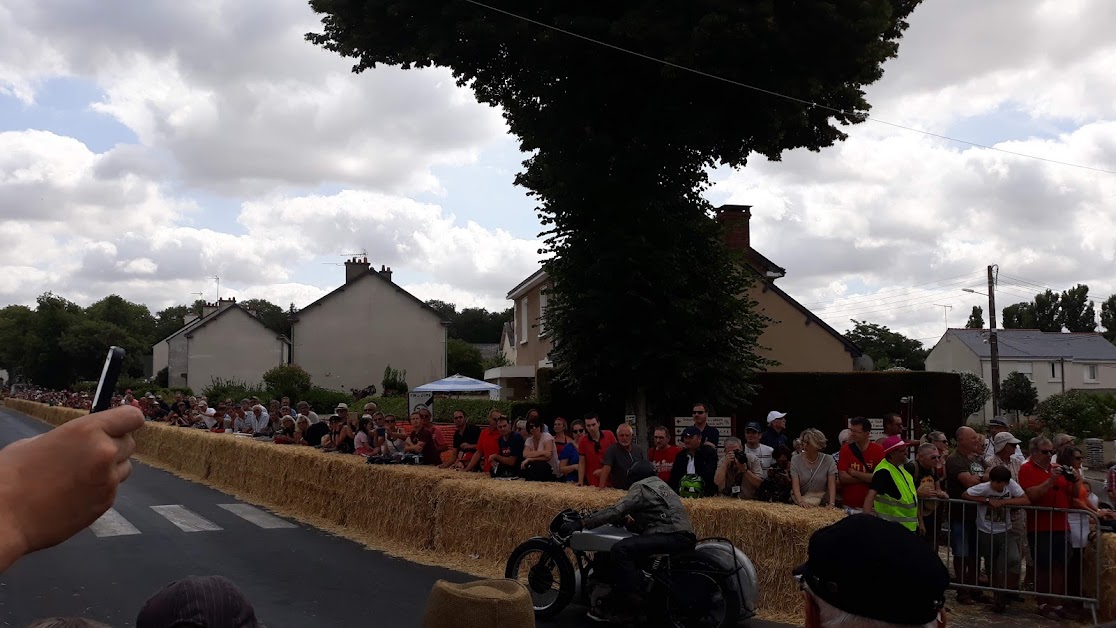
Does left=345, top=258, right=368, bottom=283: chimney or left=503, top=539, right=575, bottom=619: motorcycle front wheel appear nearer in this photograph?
left=503, top=539, right=575, bottom=619: motorcycle front wheel

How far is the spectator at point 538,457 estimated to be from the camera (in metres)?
13.2

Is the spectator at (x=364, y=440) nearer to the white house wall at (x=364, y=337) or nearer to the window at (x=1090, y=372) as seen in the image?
the white house wall at (x=364, y=337)

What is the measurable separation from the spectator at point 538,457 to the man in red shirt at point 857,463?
4322mm

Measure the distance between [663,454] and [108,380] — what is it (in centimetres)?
1039

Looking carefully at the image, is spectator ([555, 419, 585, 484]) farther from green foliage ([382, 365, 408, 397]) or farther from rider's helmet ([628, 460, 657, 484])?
green foliage ([382, 365, 408, 397])

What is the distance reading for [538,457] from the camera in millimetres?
13320

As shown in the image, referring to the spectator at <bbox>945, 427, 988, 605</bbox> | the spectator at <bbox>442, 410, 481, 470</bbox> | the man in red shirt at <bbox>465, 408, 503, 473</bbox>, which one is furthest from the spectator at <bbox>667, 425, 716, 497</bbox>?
the spectator at <bbox>442, 410, 481, 470</bbox>

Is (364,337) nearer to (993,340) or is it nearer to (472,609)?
(993,340)

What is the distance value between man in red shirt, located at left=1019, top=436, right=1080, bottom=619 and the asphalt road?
9.36 ft

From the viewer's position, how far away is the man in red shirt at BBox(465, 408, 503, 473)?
14.1 m

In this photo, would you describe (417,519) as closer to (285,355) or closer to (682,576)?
(682,576)

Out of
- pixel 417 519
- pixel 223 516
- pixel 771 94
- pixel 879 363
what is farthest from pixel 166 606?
pixel 879 363

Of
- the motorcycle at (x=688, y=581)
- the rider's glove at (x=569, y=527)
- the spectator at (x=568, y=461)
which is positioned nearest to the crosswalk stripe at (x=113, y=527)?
the spectator at (x=568, y=461)

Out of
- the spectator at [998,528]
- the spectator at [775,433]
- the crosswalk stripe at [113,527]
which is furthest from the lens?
the crosswalk stripe at [113,527]
